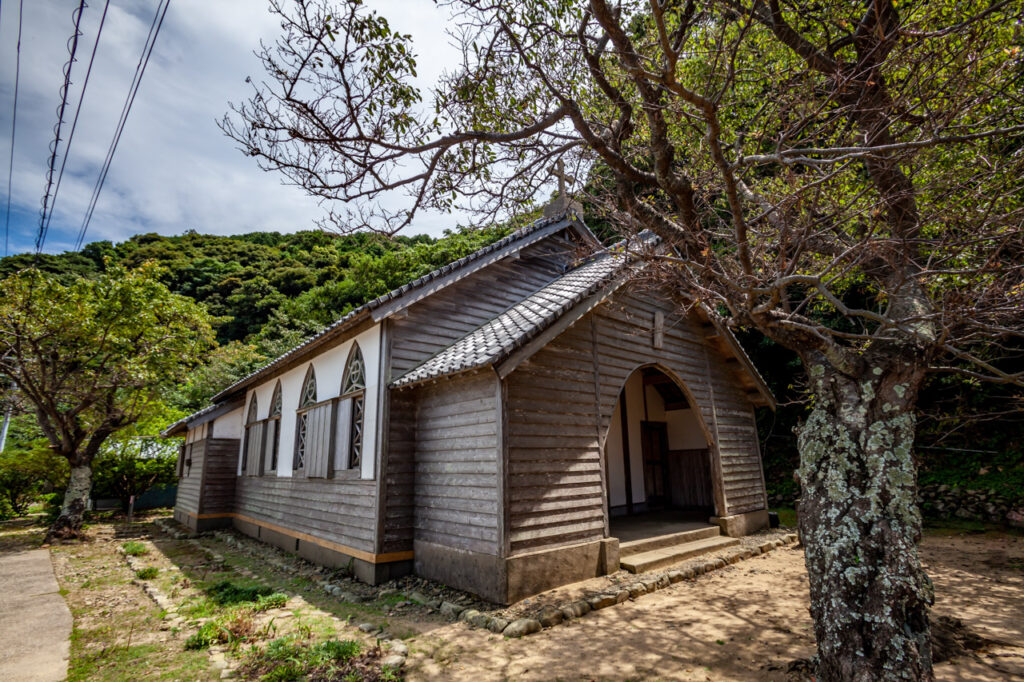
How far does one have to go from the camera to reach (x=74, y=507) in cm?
1414

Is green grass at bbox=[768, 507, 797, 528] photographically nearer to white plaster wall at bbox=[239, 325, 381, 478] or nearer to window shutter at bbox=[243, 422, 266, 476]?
white plaster wall at bbox=[239, 325, 381, 478]

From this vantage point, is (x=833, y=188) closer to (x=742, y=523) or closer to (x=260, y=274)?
(x=742, y=523)

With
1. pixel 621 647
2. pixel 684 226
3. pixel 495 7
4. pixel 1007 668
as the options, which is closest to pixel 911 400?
pixel 684 226

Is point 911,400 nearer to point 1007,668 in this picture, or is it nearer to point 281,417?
point 1007,668

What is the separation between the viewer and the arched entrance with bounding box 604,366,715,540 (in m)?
12.1

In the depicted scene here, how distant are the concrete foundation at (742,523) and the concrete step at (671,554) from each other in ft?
0.91

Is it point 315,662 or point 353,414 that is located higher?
point 353,414

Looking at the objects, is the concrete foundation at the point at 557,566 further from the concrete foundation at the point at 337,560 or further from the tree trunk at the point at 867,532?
the tree trunk at the point at 867,532

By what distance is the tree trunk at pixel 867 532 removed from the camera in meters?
3.42

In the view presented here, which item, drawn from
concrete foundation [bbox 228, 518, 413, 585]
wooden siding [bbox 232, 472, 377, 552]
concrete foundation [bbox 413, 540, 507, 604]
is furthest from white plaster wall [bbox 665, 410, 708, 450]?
wooden siding [bbox 232, 472, 377, 552]

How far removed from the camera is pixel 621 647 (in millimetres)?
5195

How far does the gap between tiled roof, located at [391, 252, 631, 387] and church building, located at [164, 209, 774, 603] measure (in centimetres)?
5

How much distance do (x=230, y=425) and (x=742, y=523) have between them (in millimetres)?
14986

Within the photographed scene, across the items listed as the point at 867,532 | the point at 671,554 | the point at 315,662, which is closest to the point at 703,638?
the point at 867,532
